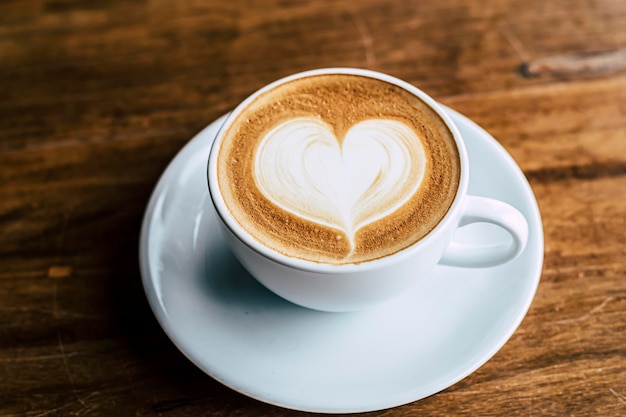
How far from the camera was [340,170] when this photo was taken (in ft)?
2.81

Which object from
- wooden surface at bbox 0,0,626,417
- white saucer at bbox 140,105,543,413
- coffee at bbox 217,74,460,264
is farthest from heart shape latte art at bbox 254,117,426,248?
wooden surface at bbox 0,0,626,417

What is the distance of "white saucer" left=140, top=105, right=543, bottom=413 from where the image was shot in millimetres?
792

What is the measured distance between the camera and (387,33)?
1.38 meters

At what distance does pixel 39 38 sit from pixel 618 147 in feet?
4.07

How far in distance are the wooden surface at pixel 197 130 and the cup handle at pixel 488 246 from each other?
5.8 inches

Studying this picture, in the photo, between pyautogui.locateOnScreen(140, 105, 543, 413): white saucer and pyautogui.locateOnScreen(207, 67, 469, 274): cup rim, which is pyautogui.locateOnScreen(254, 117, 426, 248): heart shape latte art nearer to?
pyautogui.locateOnScreen(207, 67, 469, 274): cup rim

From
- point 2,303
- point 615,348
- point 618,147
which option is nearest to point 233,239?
point 2,303

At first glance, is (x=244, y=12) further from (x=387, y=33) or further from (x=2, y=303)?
(x=2, y=303)

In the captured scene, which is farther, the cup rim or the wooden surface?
Result: the wooden surface

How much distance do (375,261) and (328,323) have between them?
168 millimetres

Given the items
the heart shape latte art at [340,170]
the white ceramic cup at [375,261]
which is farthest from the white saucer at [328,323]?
the heart shape latte art at [340,170]

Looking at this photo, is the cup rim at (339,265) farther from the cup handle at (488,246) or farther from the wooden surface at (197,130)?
the wooden surface at (197,130)

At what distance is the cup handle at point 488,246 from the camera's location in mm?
797

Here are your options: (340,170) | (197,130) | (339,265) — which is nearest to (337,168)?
(340,170)
